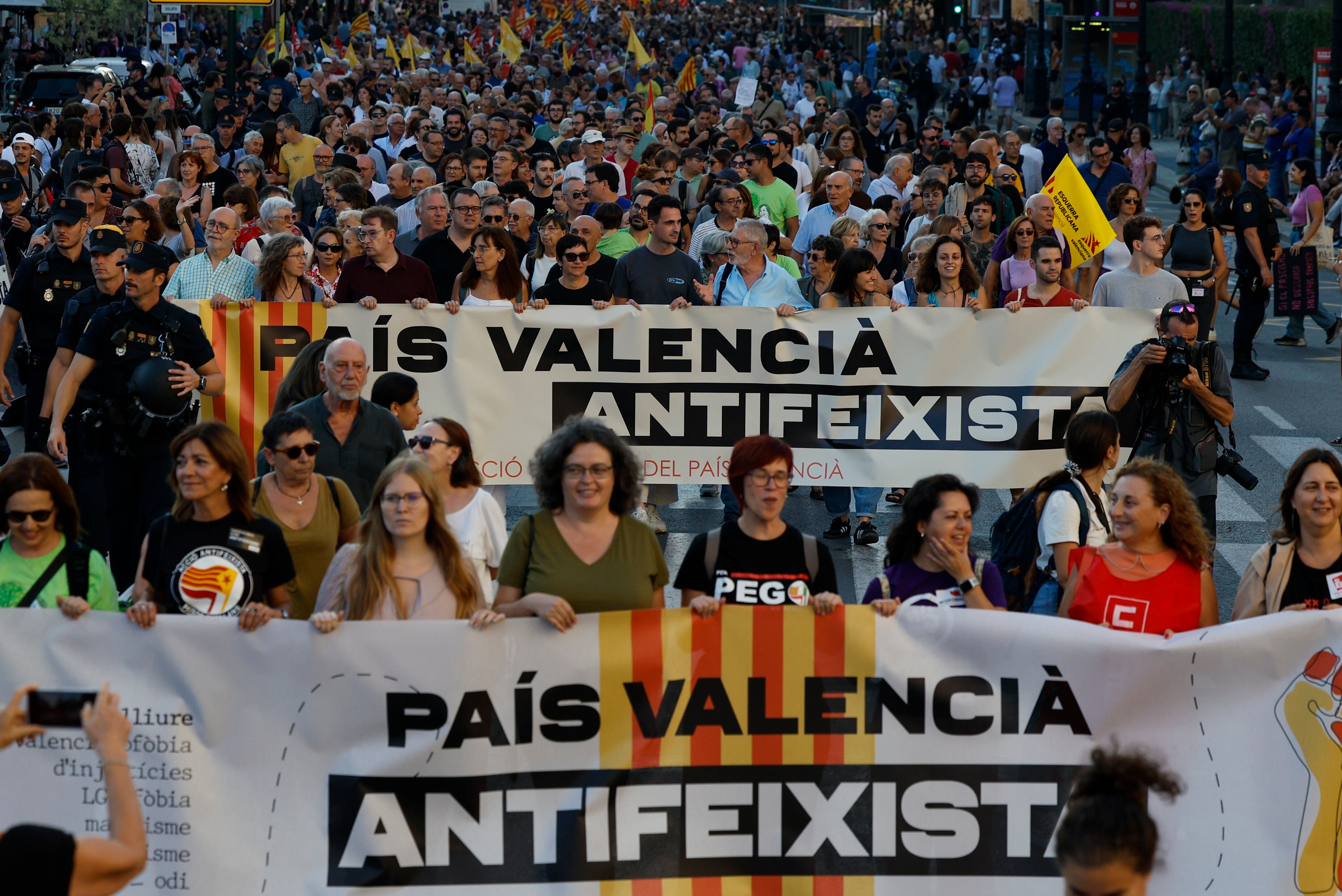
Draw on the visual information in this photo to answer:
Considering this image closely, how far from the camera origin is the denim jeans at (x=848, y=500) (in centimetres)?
1009

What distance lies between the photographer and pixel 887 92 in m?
34.8

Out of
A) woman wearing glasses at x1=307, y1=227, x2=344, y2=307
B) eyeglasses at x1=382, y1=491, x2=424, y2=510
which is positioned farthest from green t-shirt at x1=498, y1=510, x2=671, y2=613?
woman wearing glasses at x1=307, y1=227, x2=344, y2=307

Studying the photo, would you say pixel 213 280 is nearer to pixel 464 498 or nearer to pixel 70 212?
pixel 70 212

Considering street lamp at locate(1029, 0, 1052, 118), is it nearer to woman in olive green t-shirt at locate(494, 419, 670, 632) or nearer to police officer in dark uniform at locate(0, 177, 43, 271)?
police officer in dark uniform at locate(0, 177, 43, 271)

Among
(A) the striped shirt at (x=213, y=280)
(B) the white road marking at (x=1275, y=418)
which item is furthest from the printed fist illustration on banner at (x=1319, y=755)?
(B) the white road marking at (x=1275, y=418)

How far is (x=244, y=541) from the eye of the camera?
594 cm

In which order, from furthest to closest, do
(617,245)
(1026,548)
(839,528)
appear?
1. (617,245)
2. (839,528)
3. (1026,548)

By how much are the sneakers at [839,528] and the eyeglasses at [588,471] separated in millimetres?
4481

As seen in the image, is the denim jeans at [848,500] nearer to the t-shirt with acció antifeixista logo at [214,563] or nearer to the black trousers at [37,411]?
the black trousers at [37,411]

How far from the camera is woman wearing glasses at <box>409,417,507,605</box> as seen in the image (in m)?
6.52

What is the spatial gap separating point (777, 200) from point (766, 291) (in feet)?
14.8

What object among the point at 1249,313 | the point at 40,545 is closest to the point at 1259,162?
the point at 1249,313

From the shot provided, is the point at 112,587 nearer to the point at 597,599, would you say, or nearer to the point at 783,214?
the point at 597,599

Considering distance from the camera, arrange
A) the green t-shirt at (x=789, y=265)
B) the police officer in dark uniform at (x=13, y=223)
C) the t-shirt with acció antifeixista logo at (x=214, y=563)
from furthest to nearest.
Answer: the police officer in dark uniform at (x=13, y=223), the green t-shirt at (x=789, y=265), the t-shirt with acció antifeixista logo at (x=214, y=563)
